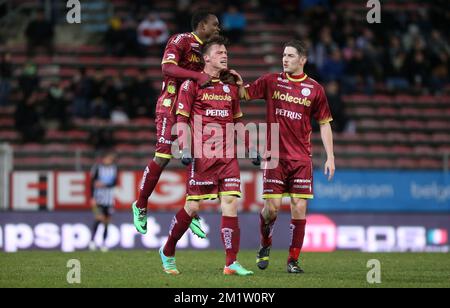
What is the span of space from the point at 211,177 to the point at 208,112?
719 mm

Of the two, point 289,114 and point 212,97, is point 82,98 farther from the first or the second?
point 212,97

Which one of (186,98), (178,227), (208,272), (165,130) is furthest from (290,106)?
(208,272)

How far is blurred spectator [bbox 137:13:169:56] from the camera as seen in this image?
1009 inches

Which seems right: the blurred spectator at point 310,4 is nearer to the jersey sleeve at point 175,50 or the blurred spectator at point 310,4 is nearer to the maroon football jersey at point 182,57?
the maroon football jersey at point 182,57

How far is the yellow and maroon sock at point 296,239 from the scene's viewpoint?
1207cm

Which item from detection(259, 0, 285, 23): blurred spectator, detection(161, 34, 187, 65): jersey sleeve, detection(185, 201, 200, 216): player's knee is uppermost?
detection(259, 0, 285, 23): blurred spectator

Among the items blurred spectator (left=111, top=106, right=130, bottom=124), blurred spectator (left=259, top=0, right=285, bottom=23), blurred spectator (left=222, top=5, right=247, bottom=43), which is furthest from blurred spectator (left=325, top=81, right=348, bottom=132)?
blurred spectator (left=111, top=106, right=130, bottom=124)

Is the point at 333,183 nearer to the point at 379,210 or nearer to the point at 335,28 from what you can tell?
the point at 379,210

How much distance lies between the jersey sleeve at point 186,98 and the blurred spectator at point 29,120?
11.7 metres

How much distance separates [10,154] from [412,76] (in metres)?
10.6

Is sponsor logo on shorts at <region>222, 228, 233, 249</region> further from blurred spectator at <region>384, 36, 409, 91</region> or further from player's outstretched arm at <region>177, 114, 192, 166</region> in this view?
blurred spectator at <region>384, 36, 409, 91</region>

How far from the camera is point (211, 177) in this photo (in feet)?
37.2

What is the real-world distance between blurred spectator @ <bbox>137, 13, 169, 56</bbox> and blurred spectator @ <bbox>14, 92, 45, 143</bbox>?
3.73 metres

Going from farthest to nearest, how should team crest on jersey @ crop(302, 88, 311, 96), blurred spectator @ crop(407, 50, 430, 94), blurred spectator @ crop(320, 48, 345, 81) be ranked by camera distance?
blurred spectator @ crop(407, 50, 430, 94)
blurred spectator @ crop(320, 48, 345, 81)
team crest on jersey @ crop(302, 88, 311, 96)
